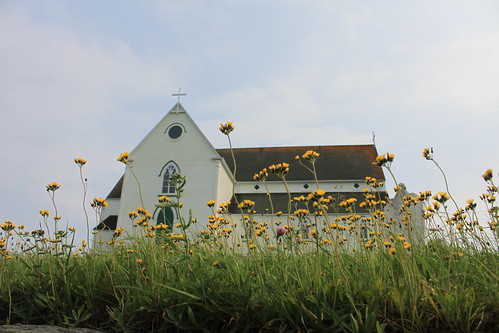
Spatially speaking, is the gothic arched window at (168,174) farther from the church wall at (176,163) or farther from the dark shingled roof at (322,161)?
the dark shingled roof at (322,161)

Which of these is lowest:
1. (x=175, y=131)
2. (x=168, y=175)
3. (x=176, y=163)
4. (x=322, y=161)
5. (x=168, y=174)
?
(x=168, y=175)

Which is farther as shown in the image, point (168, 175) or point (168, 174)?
point (168, 174)

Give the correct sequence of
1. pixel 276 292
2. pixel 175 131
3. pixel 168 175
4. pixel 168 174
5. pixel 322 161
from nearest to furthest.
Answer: pixel 276 292 < pixel 168 175 < pixel 168 174 < pixel 175 131 < pixel 322 161

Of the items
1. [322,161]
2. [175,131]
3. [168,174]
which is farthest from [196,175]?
[322,161]

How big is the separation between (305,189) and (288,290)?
78.7 ft

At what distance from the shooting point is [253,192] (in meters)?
26.5

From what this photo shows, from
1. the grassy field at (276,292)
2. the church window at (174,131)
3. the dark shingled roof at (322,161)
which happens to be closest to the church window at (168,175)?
the church window at (174,131)

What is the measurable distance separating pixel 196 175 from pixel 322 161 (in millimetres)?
10541

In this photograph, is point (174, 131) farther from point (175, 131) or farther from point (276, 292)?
point (276, 292)

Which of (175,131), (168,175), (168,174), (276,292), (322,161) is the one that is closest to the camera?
(276,292)

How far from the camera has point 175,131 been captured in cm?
2417

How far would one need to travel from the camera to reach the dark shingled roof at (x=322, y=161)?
2672cm

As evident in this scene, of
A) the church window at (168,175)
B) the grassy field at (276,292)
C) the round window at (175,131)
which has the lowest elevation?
the grassy field at (276,292)

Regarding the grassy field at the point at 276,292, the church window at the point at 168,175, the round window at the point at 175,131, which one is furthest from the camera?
the round window at the point at 175,131
